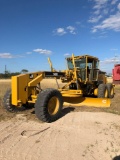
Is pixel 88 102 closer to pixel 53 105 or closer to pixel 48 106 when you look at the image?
pixel 53 105

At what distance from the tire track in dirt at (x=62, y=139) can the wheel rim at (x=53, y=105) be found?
0.42 meters

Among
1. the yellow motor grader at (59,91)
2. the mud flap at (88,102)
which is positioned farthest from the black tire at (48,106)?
the mud flap at (88,102)

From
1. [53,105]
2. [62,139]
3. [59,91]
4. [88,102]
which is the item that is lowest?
[62,139]

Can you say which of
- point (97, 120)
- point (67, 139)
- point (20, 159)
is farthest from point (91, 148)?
point (97, 120)

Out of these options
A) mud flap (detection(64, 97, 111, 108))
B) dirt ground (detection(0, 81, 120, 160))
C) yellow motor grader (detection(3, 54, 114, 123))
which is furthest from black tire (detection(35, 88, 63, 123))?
mud flap (detection(64, 97, 111, 108))

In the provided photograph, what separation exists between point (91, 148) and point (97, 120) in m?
2.77

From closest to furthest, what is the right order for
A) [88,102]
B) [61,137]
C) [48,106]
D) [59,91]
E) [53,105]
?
[61,137] < [48,106] < [53,105] < [59,91] < [88,102]

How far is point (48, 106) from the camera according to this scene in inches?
337

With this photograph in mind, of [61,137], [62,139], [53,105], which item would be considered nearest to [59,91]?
[53,105]

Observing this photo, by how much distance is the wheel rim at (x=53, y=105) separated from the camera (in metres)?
8.69

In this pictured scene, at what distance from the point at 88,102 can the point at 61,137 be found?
4.91 metres

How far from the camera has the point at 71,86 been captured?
40.9ft

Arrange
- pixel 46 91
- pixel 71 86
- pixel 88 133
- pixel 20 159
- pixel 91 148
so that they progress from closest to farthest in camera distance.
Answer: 1. pixel 20 159
2. pixel 91 148
3. pixel 88 133
4. pixel 46 91
5. pixel 71 86

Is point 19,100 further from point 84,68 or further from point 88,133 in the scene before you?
point 84,68
